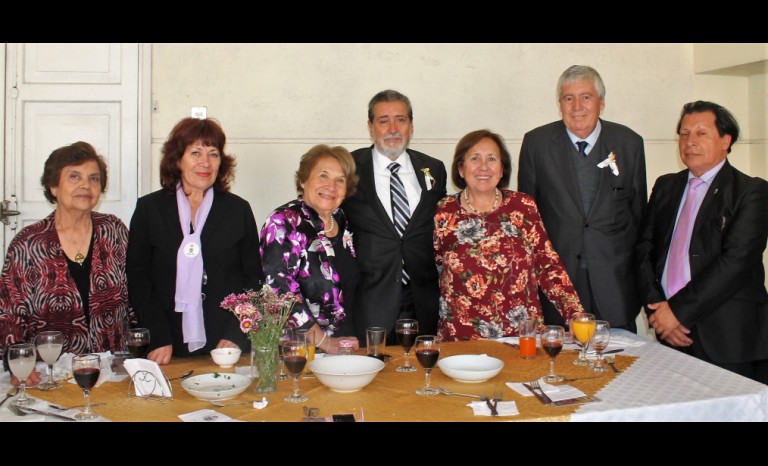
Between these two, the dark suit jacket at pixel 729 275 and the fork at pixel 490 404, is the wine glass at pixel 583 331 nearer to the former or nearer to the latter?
the fork at pixel 490 404

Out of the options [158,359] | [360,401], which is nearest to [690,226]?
[360,401]

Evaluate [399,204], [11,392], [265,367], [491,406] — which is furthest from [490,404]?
[399,204]

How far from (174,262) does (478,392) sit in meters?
1.57

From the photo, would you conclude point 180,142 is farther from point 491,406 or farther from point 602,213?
point 602,213

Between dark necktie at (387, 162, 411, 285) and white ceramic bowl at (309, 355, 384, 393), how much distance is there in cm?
127

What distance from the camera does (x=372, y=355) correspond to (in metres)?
2.54

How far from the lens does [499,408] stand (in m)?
2.04

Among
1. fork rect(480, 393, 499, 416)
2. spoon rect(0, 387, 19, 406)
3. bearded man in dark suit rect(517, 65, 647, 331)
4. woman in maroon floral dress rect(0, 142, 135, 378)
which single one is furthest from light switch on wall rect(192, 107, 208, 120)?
fork rect(480, 393, 499, 416)

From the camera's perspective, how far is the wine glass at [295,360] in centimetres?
211

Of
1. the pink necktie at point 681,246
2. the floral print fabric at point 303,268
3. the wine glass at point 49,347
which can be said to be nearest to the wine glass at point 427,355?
the floral print fabric at point 303,268

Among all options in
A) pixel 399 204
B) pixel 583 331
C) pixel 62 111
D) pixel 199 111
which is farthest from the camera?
pixel 199 111

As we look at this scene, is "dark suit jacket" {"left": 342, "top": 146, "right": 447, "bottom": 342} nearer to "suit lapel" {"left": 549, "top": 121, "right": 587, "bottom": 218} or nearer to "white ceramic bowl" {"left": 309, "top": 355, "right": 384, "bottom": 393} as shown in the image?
"suit lapel" {"left": 549, "top": 121, "right": 587, "bottom": 218}

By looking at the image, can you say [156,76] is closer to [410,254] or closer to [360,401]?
[410,254]

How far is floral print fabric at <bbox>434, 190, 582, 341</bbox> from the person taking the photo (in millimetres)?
3115
